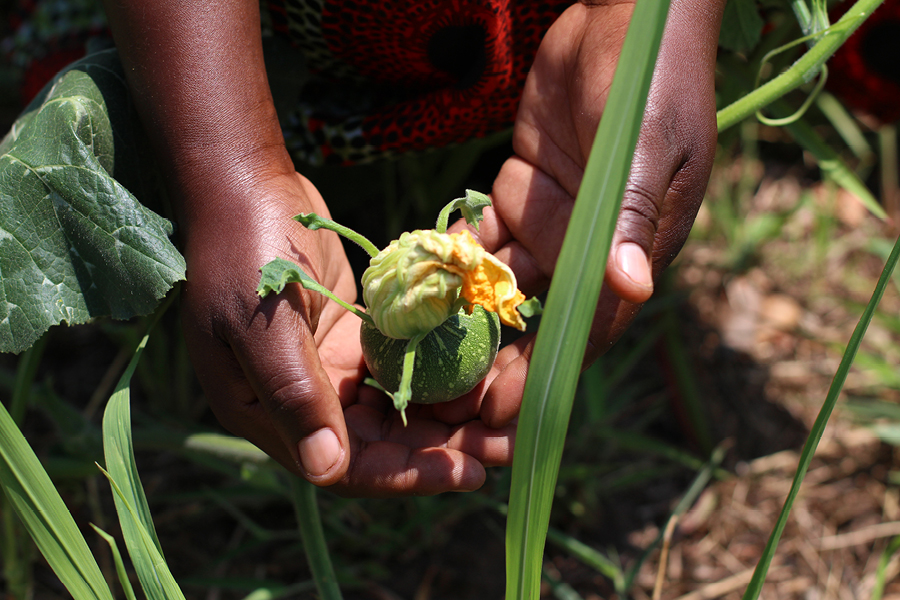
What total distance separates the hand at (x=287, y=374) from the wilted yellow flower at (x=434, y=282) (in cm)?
15

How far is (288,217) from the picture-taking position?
42.4 inches

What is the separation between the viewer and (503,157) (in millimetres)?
1886

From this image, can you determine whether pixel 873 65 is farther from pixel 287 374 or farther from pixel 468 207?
pixel 287 374

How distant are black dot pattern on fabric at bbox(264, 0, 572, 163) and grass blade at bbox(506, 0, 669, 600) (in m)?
0.58

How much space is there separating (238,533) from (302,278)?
A: 106cm

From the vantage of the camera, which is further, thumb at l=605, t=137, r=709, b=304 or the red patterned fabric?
the red patterned fabric

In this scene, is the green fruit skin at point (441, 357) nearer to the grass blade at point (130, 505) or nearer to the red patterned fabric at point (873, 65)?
the grass blade at point (130, 505)

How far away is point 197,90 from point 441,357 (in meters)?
0.59

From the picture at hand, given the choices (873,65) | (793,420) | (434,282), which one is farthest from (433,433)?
(873,65)

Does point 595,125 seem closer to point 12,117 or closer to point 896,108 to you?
point 896,108

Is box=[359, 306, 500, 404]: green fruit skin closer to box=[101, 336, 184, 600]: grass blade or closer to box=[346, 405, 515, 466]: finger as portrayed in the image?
box=[346, 405, 515, 466]: finger

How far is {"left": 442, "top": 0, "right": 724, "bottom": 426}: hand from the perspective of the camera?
988mm

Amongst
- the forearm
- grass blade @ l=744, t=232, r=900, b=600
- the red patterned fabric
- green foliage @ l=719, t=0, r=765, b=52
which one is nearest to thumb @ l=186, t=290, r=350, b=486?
the forearm

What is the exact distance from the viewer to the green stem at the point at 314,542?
42.7 inches
